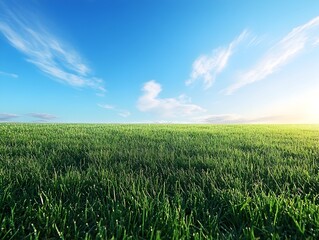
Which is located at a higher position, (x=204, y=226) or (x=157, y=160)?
(x=157, y=160)

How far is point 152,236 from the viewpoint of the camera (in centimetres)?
191

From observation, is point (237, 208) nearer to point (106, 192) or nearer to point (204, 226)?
point (204, 226)

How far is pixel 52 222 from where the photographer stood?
6.99 ft

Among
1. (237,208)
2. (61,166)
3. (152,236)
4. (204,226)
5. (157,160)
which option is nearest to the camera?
(152,236)

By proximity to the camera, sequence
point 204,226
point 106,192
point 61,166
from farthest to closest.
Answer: point 61,166 < point 106,192 < point 204,226

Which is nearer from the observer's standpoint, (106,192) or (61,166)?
(106,192)

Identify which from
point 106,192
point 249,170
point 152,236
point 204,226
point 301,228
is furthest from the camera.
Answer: point 249,170

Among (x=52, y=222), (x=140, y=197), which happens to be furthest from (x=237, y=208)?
(x=52, y=222)

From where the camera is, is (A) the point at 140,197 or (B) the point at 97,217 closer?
(B) the point at 97,217

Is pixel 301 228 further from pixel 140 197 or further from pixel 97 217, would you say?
Result: pixel 97 217

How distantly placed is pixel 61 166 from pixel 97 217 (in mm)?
2021

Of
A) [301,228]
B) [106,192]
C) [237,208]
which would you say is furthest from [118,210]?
[301,228]

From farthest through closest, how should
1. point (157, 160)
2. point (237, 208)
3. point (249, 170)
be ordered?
point (157, 160)
point (249, 170)
point (237, 208)

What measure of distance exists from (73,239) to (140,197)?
0.78m
